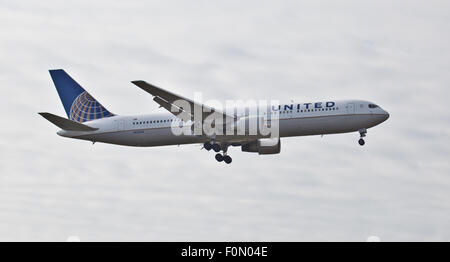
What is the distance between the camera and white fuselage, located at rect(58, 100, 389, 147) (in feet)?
198

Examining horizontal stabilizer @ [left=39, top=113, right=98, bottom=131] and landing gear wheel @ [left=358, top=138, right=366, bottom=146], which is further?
horizontal stabilizer @ [left=39, top=113, right=98, bottom=131]

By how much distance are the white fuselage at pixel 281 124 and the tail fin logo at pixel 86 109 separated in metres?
1.65

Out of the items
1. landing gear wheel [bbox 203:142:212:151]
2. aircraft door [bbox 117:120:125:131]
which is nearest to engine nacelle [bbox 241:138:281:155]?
landing gear wheel [bbox 203:142:212:151]

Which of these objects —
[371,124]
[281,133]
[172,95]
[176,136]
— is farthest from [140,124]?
[371,124]

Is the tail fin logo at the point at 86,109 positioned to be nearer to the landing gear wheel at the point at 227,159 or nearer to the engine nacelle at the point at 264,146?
the landing gear wheel at the point at 227,159

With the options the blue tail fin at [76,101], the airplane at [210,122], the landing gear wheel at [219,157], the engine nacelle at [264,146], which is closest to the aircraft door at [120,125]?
the airplane at [210,122]

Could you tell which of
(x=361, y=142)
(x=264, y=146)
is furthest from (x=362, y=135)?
(x=264, y=146)

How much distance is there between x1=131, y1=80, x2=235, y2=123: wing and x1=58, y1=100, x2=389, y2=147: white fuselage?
166 cm

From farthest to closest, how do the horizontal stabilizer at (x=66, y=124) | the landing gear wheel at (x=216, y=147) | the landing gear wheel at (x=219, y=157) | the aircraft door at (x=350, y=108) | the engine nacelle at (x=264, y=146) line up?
1. the landing gear wheel at (x=219, y=157)
2. the engine nacelle at (x=264, y=146)
3. the landing gear wheel at (x=216, y=147)
4. the horizontal stabilizer at (x=66, y=124)
5. the aircraft door at (x=350, y=108)

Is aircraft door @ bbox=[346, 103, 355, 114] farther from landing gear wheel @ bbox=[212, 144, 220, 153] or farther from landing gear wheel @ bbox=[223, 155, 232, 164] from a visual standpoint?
landing gear wheel @ bbox=[223, 155, 232, 164]

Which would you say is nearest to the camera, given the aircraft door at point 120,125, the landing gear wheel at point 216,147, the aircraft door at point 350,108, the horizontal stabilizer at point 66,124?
the aircraft door at point 350,108

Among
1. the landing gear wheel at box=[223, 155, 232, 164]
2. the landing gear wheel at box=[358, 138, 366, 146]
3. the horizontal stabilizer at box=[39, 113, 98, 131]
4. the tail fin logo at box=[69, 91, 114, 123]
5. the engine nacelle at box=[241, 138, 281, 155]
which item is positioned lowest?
the landing gear wheel at box=[223, 155, 232, 164]

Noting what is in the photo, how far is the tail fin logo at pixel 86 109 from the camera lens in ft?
225

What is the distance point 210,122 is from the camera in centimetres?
6331
